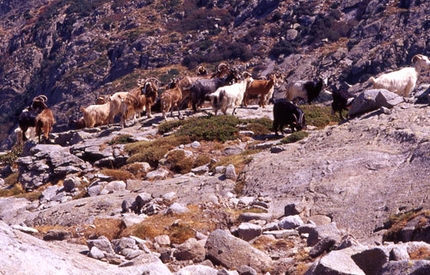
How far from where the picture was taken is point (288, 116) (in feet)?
58.3

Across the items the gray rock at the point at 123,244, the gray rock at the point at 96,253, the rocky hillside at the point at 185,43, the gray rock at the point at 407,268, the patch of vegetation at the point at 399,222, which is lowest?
the rocky hillside at the point at 185,43

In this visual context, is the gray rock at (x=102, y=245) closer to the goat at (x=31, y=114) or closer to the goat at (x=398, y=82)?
the goat at (x=398, y=82)

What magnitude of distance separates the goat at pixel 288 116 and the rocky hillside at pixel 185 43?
38.3 m

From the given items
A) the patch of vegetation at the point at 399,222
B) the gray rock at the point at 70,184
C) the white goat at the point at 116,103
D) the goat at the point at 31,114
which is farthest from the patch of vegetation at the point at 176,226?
the goat at the point at 31,114

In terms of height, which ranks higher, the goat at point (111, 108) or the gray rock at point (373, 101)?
the gray rock at point (373, 101)

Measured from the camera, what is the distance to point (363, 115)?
53.5 ft

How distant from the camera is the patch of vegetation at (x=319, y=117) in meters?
20.1

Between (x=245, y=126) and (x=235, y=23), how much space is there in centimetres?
6192

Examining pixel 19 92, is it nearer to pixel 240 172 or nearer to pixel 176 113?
pixel 176 113

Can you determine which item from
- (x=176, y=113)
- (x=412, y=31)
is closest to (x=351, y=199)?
(x=176, y=113)

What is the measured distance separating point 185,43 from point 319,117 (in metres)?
58.8

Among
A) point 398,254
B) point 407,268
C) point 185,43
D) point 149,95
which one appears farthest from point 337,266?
point 185,43

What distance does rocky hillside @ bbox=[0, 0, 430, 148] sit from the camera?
62.4m

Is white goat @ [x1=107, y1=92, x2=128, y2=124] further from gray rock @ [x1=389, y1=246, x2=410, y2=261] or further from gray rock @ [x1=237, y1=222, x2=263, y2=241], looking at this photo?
gray rock @ [x1=389, y1=246, x2=410, y2=261]
